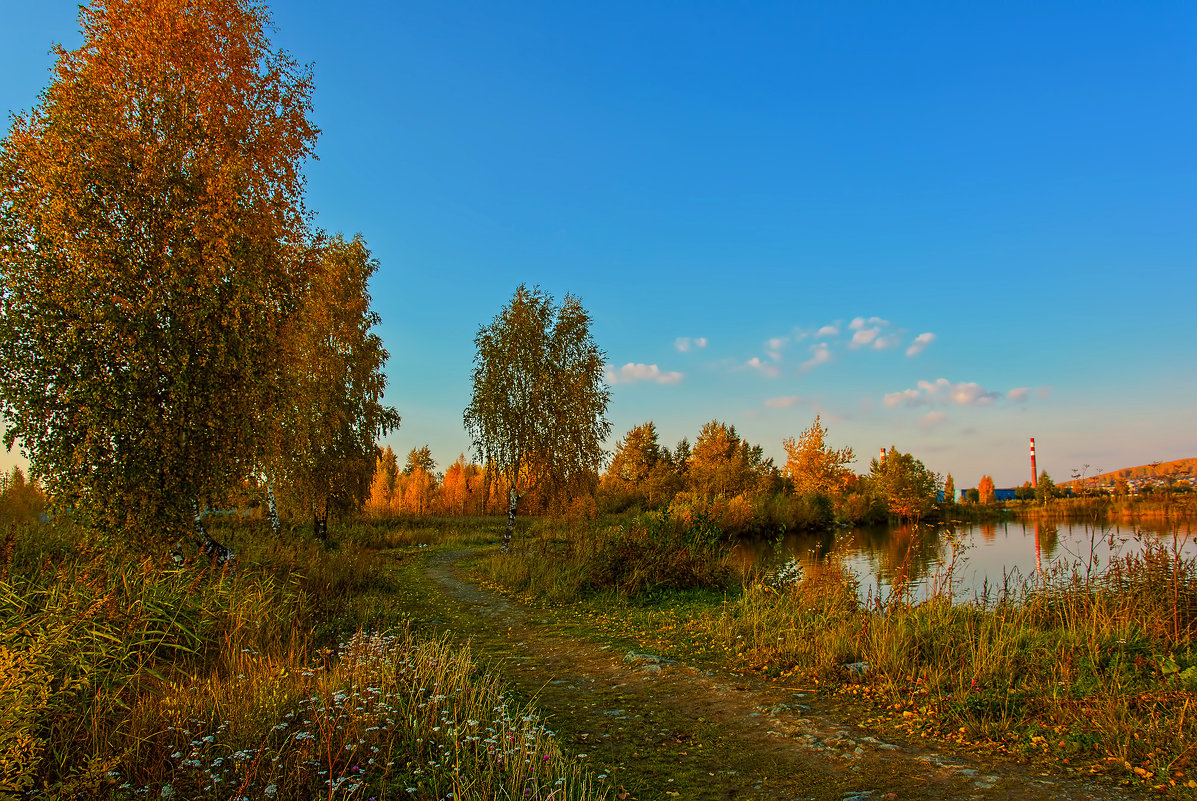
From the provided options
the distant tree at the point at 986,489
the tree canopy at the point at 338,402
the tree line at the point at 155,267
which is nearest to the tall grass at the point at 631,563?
the tree line at the point at 155,267

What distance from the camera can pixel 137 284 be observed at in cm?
1050

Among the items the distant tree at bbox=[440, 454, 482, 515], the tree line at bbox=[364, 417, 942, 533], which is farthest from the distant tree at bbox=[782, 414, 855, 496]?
the distant tree at bbox=[440, 454, 482, 515]

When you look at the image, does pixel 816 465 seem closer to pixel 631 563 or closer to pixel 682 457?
pixel 682 457

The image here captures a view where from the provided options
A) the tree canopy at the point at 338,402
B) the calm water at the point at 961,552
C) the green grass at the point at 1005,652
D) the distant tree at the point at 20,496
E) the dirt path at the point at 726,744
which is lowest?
the calm water at the point at 961,552

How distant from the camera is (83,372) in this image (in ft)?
32.4

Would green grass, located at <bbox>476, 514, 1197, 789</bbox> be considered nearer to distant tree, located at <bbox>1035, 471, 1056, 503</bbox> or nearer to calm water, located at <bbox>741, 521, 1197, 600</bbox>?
calm water, located at <bbox>741, 521, 1197, 600</bbox>

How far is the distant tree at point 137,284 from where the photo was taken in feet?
32.0

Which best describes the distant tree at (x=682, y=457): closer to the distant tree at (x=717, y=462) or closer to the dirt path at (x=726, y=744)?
the distant tree at (x=717, y=462)

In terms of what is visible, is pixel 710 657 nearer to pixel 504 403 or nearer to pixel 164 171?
pixel 164 171

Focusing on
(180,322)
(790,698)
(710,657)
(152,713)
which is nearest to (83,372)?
(180,322)

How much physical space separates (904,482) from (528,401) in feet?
111

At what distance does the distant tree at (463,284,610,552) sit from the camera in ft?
73.4

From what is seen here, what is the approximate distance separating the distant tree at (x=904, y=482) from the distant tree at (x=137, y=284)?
36.0 meters

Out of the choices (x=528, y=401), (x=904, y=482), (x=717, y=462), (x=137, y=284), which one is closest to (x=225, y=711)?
(x=137, y=284)
